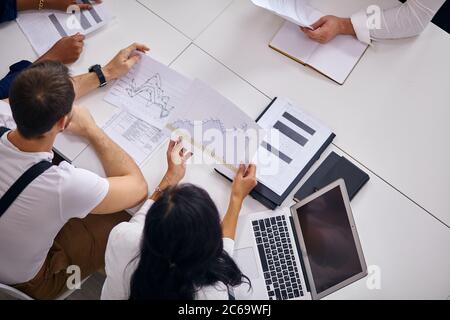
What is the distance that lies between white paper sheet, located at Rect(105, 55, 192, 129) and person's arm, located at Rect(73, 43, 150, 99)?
1.1 inches

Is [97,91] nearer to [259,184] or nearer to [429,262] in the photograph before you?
[259,184]

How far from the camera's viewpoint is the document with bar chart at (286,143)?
146 cm

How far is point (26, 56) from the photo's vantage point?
5.30 ft

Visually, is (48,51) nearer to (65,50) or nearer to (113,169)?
(65,50)

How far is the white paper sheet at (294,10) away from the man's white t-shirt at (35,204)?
79cm

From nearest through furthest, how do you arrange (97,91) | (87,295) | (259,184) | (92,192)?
(92,192) < (259,184) < (97,91) < (87,295)

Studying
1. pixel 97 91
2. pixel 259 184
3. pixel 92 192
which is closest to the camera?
pixel 92 192

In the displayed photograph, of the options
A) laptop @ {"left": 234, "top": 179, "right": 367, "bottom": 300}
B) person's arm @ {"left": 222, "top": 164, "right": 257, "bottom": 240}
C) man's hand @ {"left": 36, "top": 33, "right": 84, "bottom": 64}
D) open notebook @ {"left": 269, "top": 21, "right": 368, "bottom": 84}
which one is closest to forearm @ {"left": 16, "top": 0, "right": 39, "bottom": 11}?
man's hand @ {"left": 36, "top": 33, "right": 84, "bottom": 64}

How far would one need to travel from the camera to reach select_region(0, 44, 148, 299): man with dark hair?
1.22 meters

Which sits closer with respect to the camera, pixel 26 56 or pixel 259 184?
pixel 259 184

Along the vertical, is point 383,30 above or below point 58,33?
above

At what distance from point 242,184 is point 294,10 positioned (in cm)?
68

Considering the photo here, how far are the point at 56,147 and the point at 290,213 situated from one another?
2.59 feet

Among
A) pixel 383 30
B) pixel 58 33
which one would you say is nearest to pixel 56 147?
pixel 58 33
